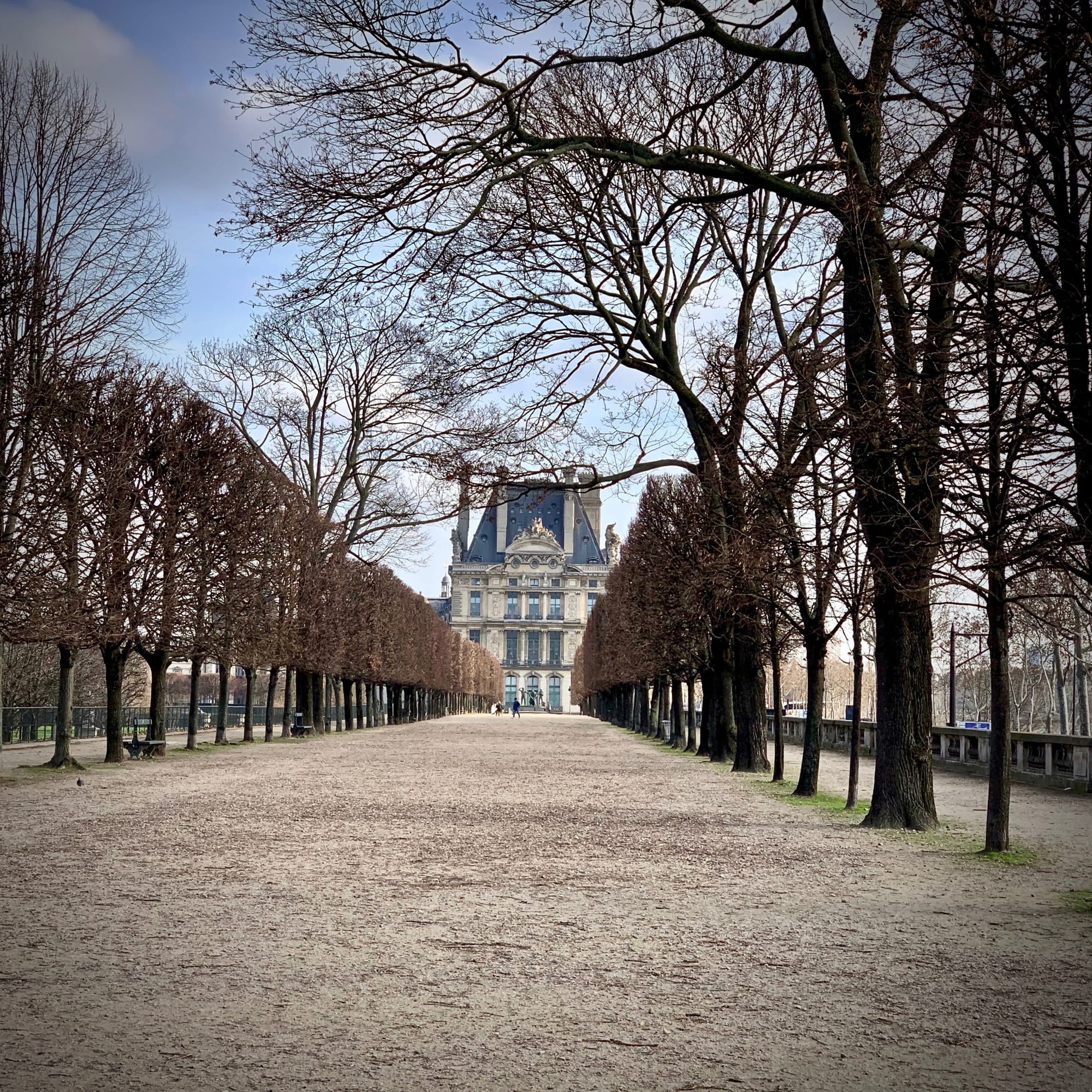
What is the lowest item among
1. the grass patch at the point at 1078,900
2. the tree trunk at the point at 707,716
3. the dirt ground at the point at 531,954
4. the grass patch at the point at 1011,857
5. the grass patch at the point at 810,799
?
the grass patch at the point at 810,799

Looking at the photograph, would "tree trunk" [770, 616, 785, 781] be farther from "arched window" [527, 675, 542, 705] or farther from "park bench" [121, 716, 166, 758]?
"arched window" [527, 675, 542, 705]

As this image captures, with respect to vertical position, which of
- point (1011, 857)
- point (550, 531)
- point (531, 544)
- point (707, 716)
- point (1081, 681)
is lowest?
point (1011, 857)

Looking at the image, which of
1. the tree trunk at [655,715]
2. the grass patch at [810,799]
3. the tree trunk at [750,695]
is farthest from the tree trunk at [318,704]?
the grass patch at [810,799]

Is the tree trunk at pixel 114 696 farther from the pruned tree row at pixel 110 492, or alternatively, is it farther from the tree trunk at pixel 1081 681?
the tree trunk at pixel 1081 681

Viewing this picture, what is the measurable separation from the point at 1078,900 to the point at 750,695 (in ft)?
48.4

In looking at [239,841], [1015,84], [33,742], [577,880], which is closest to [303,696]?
[33,742]

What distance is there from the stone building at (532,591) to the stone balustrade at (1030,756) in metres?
119

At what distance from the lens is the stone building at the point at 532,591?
15275 cm

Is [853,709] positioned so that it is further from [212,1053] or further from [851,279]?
[212,1053]

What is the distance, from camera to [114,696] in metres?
24.7

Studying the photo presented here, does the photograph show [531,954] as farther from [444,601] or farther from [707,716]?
[444,601]

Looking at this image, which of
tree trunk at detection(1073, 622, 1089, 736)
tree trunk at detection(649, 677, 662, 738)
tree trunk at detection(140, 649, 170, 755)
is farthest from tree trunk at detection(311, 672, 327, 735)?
tree trunk at detection(1073, 622, 1089, 736)

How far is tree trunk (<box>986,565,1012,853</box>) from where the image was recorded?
11891mm

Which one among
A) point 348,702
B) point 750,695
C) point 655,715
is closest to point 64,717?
Answer: point 750,695
